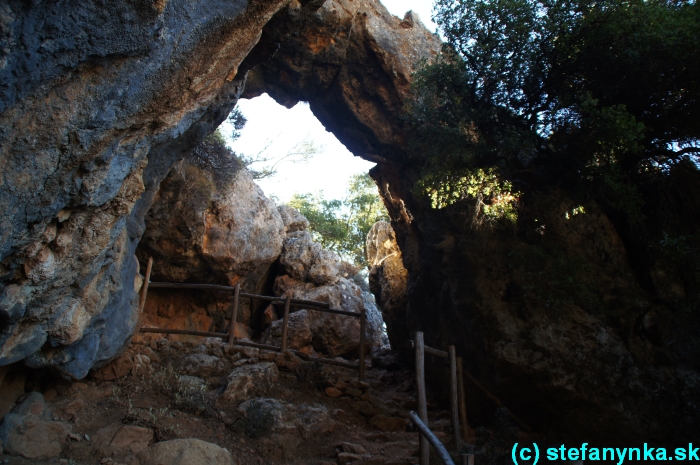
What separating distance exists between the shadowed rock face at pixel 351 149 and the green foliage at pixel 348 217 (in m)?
7.80

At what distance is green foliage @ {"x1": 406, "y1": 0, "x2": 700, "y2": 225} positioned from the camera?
8391 millimetres

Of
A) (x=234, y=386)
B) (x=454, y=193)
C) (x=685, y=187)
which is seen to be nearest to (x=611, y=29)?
(x=685, y=187)

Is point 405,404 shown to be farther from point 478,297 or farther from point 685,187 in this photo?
point 685,187

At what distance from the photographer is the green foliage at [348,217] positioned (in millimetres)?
21406

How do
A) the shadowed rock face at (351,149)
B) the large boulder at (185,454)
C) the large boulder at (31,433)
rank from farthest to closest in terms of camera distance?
the large boulder at (185,454) → the large boulder at (31,433) → the shadowed rock face at (351,149)

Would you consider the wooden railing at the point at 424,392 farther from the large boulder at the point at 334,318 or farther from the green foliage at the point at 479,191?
the large boulder at the point at 334,318

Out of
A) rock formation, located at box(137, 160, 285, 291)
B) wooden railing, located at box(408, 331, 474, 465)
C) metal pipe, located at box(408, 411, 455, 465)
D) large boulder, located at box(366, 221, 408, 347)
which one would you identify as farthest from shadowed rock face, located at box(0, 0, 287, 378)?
large boulder, located at box(366, 221, 408, 347)

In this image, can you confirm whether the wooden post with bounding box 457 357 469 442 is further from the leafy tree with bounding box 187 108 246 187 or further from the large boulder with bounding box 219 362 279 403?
the leafy tree with bounding box 187 108 246 187

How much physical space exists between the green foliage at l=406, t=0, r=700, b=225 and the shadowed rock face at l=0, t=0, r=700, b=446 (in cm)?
104

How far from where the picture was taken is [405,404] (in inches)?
400

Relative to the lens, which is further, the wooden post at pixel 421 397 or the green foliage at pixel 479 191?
the green foliage at pixel 479 191

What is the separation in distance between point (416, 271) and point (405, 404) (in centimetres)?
370

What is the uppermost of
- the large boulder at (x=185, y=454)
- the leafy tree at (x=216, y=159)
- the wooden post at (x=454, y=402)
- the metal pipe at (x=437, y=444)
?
the leafy tree at (x=216, y=159)

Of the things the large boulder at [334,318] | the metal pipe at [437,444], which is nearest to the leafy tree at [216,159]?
the large boulder at [334,318]
